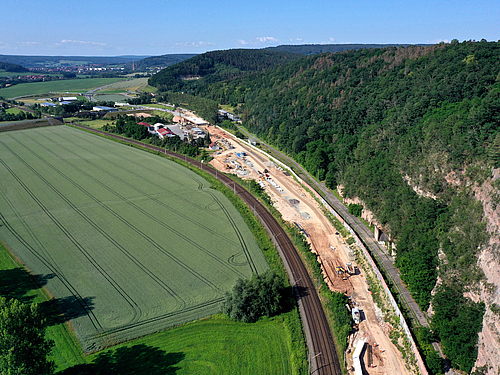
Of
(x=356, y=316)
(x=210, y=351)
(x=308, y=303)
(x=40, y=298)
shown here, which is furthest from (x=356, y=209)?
(x=40, y=298)

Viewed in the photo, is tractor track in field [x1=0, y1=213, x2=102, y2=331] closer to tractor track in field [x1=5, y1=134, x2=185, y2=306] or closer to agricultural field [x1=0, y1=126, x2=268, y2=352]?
agricultural field [x1=0, y1=126, x2=268, y2=352]

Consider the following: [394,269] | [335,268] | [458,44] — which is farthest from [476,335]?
[458,44]

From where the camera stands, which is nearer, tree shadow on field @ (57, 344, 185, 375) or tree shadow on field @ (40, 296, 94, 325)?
tree shadow on field @ (57, 344, 185, 375)

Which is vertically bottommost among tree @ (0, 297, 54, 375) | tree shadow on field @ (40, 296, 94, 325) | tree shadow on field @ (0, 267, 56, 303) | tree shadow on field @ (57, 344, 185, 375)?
tree shadow on field @ (57, 344, 185, 375)

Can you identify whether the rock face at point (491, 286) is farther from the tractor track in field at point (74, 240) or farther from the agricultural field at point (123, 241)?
the tractor track in field at point (74, 240)

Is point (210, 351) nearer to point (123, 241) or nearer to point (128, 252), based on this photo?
point (128, 252)

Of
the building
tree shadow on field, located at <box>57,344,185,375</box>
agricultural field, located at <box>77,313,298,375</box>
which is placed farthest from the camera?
the building

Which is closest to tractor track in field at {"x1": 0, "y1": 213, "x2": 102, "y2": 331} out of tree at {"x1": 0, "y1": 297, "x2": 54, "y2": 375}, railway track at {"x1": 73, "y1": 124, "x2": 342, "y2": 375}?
tree at {"x1": 0, "y1": 297, "x2": 54, "y2": 375}
